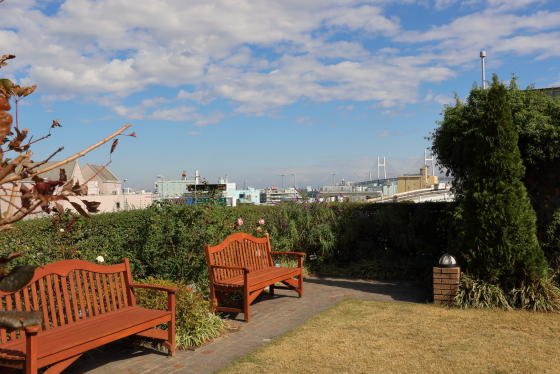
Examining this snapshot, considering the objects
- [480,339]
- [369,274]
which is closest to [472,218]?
[480,339]

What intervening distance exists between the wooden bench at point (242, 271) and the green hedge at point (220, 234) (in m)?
0.60

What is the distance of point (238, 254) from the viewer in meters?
7.43

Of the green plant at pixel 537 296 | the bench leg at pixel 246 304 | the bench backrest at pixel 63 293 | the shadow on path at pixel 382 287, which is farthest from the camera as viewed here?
the shadow on path at pixel 382 287

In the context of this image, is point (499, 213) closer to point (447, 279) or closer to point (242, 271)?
point (447, 279)

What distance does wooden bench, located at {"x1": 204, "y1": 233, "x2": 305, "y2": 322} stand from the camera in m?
6.49

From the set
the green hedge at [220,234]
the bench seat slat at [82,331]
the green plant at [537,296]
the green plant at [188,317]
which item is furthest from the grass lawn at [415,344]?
the green hedge at [220,234]

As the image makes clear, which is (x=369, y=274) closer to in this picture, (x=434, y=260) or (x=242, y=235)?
(x=434, y=260)

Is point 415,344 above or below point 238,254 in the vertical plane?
below

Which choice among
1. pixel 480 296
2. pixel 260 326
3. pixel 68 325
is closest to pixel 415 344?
pixel 260 326

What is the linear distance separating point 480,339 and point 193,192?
549 cm

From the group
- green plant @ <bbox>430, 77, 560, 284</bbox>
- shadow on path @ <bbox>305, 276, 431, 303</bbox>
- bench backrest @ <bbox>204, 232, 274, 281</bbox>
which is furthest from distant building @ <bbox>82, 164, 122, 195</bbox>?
green plant @ <bbox>430, 77, 560, 284</bbox>

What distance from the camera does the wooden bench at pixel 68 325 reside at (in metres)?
3.68

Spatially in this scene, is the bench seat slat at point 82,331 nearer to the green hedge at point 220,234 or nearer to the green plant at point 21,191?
the green hedge at point 220,234

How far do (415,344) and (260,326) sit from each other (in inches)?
79.5
